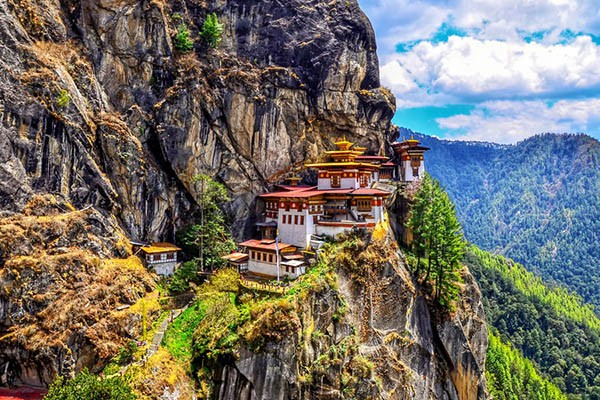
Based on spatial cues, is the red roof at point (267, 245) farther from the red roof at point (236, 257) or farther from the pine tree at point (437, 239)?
the pine tree at point (437, 239)

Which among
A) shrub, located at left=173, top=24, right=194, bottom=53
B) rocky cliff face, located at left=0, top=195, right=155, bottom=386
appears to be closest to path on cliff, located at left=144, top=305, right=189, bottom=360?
rocky cliff face, located at left=0, top=195, right=155, bottom=386

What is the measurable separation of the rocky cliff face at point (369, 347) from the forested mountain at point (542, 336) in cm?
3776

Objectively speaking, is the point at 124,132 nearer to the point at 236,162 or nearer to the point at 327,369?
the point at 236,162

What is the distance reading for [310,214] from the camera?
43.3 meters

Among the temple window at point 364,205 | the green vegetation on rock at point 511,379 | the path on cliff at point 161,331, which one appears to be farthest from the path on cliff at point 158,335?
the green vegetation on rock at point 511,379

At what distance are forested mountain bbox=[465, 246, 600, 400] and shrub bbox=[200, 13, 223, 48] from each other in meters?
73.9

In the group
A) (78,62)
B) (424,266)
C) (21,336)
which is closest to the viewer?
A: (21,336)

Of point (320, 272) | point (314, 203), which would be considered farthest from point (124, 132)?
point (320, 272)

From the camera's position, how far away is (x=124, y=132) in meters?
43.6

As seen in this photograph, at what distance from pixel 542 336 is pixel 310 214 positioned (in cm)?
10006

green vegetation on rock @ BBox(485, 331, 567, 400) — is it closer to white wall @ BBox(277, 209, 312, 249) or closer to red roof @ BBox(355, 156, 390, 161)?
red roof @ BBox(355, 156, 390, 161)

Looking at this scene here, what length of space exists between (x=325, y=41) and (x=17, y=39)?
119ft

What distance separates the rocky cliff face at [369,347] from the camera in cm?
3097

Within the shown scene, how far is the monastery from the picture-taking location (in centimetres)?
4109
